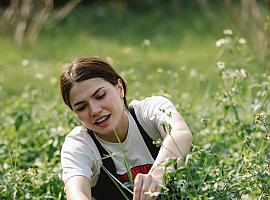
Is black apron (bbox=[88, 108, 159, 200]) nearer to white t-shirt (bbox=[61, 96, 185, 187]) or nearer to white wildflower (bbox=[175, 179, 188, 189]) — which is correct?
white t-shirt (bbox=[61, 96, 185, 187])

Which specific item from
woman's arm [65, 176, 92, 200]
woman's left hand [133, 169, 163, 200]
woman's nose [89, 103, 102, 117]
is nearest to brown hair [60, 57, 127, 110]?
woman's nose [89, 103, 102, 117]

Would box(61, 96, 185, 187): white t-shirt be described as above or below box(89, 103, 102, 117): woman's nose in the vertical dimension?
below

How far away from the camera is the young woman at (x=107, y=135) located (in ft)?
9.16

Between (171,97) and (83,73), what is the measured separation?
Result: 1335 mm

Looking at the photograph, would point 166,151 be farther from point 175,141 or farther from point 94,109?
point 94,109

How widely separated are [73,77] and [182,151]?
49cm

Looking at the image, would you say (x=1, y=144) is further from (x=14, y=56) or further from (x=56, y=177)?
(x=14, y=56)

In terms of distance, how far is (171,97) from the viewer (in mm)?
4168

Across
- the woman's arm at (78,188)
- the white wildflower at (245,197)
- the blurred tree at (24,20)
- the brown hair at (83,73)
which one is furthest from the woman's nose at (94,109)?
the blurred tree at (24,20)

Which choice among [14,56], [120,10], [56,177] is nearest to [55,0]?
[120,10]

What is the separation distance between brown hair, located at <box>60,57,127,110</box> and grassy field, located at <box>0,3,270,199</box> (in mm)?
338

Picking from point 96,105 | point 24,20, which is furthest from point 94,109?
point 24,20

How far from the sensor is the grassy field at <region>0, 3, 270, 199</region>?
2879mm

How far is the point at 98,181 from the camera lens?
2990 mm
